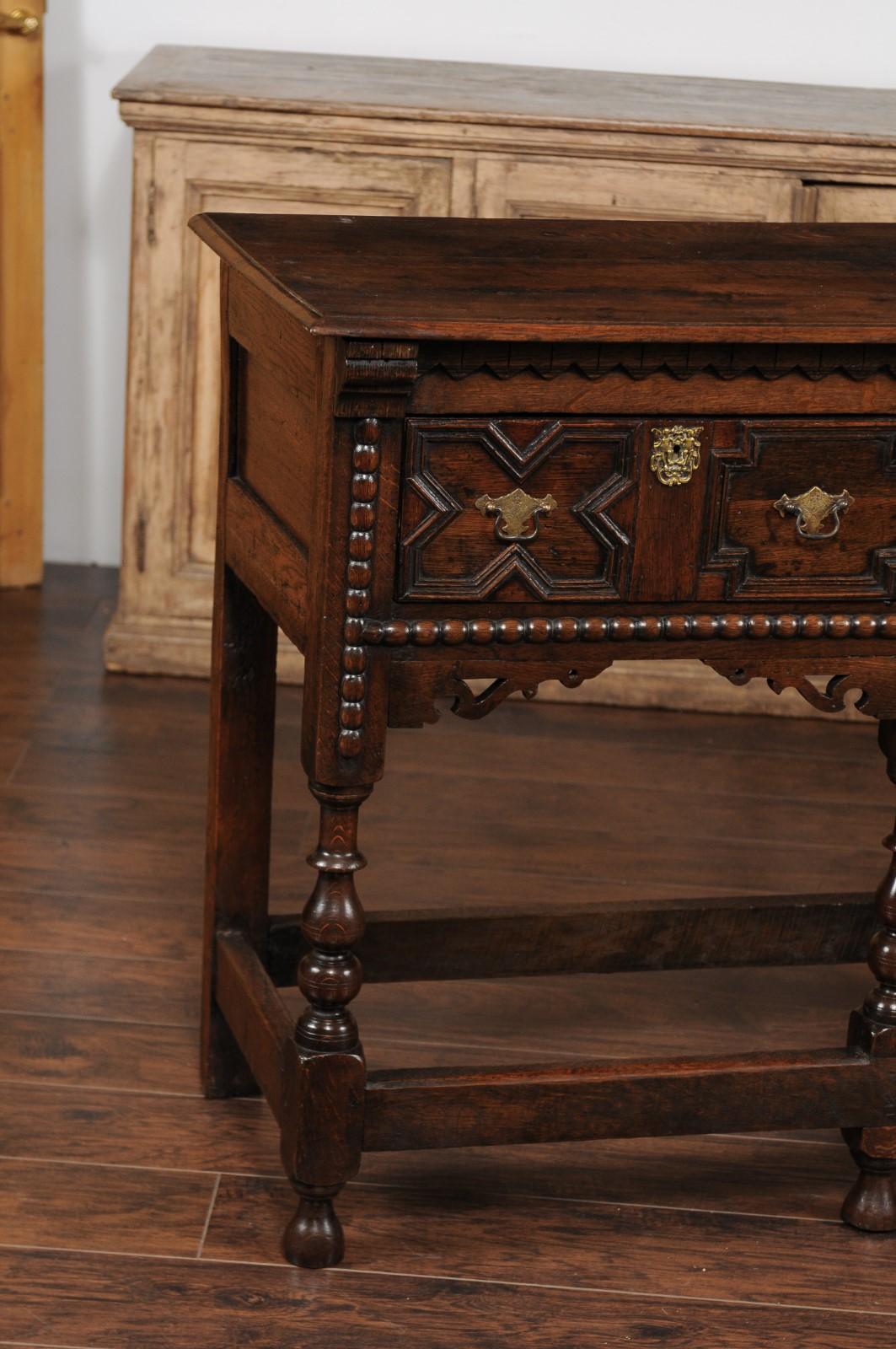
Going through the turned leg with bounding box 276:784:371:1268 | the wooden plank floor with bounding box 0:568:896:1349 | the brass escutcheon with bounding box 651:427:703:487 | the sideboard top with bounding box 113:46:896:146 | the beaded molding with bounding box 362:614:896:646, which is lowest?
the wooden plank floor with bounding box 0:568:896:1349

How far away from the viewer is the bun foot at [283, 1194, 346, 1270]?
6.99 feet

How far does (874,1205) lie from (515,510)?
0.99 meters

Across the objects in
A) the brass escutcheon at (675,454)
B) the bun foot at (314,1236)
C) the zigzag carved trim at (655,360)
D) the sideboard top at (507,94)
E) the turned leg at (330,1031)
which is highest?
the zigzag carved trim at (655,360)

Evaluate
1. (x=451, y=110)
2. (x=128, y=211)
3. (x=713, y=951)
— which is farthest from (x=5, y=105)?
(x=713, y=951)

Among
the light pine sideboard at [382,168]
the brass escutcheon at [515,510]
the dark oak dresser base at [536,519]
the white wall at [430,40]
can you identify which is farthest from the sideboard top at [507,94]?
the brass escutcheon at [515,510]

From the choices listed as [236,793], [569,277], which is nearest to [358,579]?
[569,277]

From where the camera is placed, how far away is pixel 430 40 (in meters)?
4.27

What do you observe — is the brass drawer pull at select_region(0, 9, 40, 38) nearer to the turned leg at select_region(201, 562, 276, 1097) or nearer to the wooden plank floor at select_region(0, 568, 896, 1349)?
the wooden plank floor at select_region(0, 568, 896, 1349)

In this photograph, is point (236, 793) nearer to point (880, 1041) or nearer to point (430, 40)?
point (880, 1041)

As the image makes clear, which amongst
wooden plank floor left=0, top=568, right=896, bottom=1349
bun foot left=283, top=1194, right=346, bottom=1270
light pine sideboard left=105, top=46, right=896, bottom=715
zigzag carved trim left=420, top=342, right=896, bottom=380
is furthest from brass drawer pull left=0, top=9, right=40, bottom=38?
bun foot left=283, top=1194, right=346, bottom=1270

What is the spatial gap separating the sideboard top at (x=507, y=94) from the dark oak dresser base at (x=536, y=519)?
1420 millimetres

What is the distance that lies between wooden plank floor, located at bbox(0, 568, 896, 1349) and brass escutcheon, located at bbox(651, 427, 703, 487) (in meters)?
0.91

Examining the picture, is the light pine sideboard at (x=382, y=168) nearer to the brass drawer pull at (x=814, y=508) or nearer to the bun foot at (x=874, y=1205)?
the brass drawer pull at (x=814, y=508)

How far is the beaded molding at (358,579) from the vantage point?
6.01 feet
